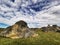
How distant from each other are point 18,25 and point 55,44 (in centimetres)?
1918

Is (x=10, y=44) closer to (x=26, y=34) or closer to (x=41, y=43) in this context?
(x=41, y=43)

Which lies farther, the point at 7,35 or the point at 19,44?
the point at 7,35

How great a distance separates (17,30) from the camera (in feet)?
164

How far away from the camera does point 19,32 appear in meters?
49.4

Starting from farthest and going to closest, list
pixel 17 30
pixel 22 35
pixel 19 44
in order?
pixel 17 30 < pixel 22 35 < pixel 19 44

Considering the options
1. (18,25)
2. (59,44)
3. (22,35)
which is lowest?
(59,44)

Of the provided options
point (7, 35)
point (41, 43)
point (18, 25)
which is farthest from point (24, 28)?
point (41, 43)

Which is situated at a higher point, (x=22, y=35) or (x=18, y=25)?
(x=18, y=25)

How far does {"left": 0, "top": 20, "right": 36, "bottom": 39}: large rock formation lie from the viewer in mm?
46944

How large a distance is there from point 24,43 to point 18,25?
686 inches

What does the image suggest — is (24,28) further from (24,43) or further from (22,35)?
(24,43)

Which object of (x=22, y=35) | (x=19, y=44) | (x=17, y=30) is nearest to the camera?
(x=19, y=44)

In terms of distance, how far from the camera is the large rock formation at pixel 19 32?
1848 inches

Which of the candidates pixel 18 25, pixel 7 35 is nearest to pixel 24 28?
pixel 18 25
